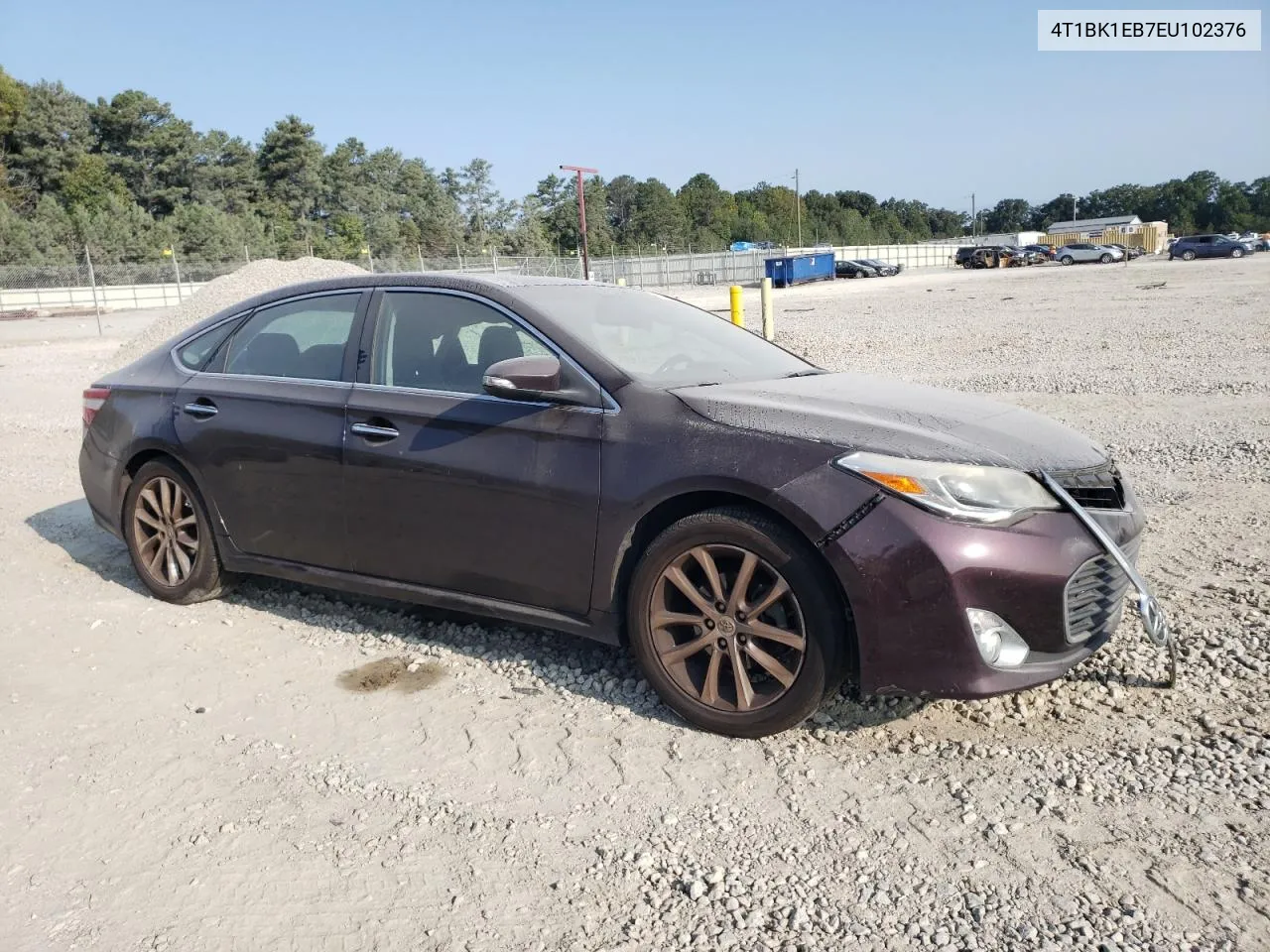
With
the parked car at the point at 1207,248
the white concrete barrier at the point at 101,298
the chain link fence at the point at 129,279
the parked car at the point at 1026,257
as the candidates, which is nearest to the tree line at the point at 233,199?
the chain link fence at the point at 129,279

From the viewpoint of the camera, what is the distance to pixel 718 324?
16.3ft

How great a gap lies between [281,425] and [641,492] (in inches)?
76.6

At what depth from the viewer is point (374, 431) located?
14.1 ft

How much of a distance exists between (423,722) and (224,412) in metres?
2.04

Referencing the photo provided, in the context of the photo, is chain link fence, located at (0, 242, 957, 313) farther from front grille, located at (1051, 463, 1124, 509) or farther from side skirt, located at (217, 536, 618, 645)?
front grille, located at (1051, 463, 1124, 509)

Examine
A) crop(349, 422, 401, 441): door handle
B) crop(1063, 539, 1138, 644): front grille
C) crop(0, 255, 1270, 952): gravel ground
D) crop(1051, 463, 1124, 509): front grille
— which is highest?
crop(349, 422, 401, 441): door handle

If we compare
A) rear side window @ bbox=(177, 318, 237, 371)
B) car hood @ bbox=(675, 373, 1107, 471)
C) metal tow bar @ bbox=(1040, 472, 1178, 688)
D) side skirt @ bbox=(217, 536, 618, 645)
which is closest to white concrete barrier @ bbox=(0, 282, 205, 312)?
rear side window @ bbox=(177, 318, 237, 371)

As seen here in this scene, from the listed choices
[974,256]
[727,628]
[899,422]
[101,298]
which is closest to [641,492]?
[727,628]

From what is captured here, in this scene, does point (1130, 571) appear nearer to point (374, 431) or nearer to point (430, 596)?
point (430, 596)

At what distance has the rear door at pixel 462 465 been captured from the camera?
3.80 m

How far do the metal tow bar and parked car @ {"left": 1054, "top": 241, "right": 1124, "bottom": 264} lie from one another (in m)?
64.5

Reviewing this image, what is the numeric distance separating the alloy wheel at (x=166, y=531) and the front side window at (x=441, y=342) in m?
1.45

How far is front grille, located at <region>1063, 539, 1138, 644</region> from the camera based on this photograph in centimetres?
320

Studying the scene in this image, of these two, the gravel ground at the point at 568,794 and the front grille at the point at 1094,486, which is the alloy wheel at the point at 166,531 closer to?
the gravel ground at the point at 568,794
